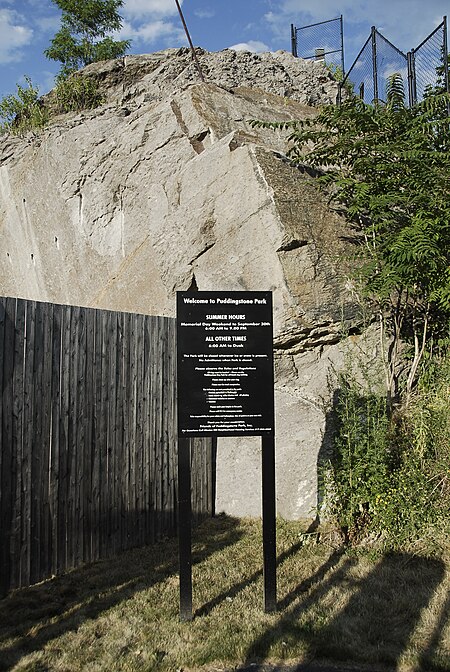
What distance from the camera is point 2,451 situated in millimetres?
4680

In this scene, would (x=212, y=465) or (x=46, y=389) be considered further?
(x=212, y=465)

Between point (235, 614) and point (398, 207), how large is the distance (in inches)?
192

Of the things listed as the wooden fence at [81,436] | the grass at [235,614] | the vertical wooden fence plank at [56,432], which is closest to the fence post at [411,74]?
the wooden fence at [81,436]

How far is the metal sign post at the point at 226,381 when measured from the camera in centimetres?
447

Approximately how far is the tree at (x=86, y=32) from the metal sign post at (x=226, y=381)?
13.3 meters

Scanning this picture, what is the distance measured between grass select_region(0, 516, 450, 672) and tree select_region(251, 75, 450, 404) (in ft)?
7.15

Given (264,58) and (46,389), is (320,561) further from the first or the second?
(264,58)

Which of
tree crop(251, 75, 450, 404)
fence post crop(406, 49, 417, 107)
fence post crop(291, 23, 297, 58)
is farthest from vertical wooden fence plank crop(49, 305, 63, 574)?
fence post crop(291, 23, 297, 58)

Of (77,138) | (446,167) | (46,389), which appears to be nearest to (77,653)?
(46,389)

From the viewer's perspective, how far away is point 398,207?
23.6ft

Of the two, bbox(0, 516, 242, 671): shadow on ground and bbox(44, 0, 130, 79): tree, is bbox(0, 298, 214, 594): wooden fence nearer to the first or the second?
bbox(0, 516, 242, 671): shadow on ground

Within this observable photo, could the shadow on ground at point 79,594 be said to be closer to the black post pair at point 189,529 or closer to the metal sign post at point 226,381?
the black post pair at point 189,529

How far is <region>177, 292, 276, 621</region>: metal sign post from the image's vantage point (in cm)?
447

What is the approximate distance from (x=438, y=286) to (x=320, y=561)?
2.92 metres
